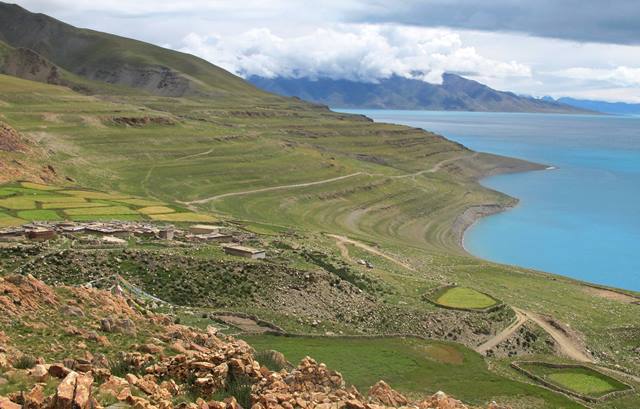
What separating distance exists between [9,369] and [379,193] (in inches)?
3884

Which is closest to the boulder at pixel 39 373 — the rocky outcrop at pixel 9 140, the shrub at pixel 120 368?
the shrub at pixel 120 368

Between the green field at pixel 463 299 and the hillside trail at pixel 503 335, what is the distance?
77.8 inches

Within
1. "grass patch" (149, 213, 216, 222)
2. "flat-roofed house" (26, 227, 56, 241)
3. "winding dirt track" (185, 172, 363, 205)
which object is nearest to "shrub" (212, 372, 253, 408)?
"flat-roofed house" (26, 227, 56, 241)

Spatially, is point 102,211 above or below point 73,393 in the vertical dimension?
below

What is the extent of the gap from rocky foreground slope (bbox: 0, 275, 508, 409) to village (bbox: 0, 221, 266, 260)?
734 inches

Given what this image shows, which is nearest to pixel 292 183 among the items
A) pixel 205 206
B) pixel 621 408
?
pixel 205 206

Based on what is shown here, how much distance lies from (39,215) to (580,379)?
1543 inches

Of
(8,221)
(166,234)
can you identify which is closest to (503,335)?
(166,234)

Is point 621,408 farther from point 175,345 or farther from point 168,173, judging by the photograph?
point 168,173

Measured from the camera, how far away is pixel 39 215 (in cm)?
5097

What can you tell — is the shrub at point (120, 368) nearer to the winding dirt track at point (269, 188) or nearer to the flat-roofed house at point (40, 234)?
the flat-roofed house at point (40, 234)

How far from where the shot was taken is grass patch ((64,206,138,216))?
178ft

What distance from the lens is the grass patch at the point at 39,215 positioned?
1952 inches

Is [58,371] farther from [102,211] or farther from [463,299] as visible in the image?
[102,211]
